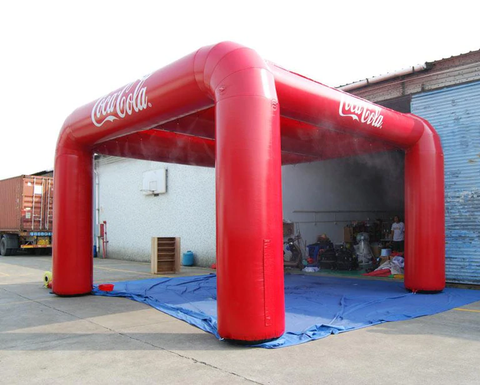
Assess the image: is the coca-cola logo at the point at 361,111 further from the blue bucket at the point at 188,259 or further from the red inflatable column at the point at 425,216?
the blue bucket at the point at 188,259

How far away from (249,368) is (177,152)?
6.63 m

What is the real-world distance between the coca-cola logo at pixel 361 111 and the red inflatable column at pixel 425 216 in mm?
1539

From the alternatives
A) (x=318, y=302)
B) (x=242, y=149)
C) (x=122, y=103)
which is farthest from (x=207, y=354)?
(x=122, y=103)

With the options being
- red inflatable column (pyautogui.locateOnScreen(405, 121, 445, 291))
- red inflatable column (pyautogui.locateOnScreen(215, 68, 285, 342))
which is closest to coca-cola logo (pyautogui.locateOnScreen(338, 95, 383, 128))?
red inflatable column (pyautogui.locateOnScreen(405, 121, 445, 291))

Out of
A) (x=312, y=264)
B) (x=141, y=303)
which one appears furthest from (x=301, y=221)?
(x=141, y=303)

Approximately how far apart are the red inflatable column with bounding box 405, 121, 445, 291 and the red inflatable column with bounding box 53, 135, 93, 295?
6.67 meters

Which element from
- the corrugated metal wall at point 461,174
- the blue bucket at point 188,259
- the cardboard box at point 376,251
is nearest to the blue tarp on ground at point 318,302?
the corrugated metal wall at point 461,174

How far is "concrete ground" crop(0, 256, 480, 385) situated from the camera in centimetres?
405

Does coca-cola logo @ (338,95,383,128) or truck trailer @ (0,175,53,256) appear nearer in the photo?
coca-cola logo @ (338,95,383,128)

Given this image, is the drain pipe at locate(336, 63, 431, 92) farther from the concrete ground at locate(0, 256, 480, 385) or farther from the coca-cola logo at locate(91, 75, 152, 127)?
the coca-cola logo at locate(91, 75, 152, 127)

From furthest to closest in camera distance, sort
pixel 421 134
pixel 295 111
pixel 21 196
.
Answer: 1. pixel 21 196
2. pixel 421 134
3. pixel 295 111

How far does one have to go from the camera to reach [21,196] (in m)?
21.0

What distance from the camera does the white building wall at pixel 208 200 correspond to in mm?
15125

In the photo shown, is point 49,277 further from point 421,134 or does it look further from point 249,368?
point 421,134
